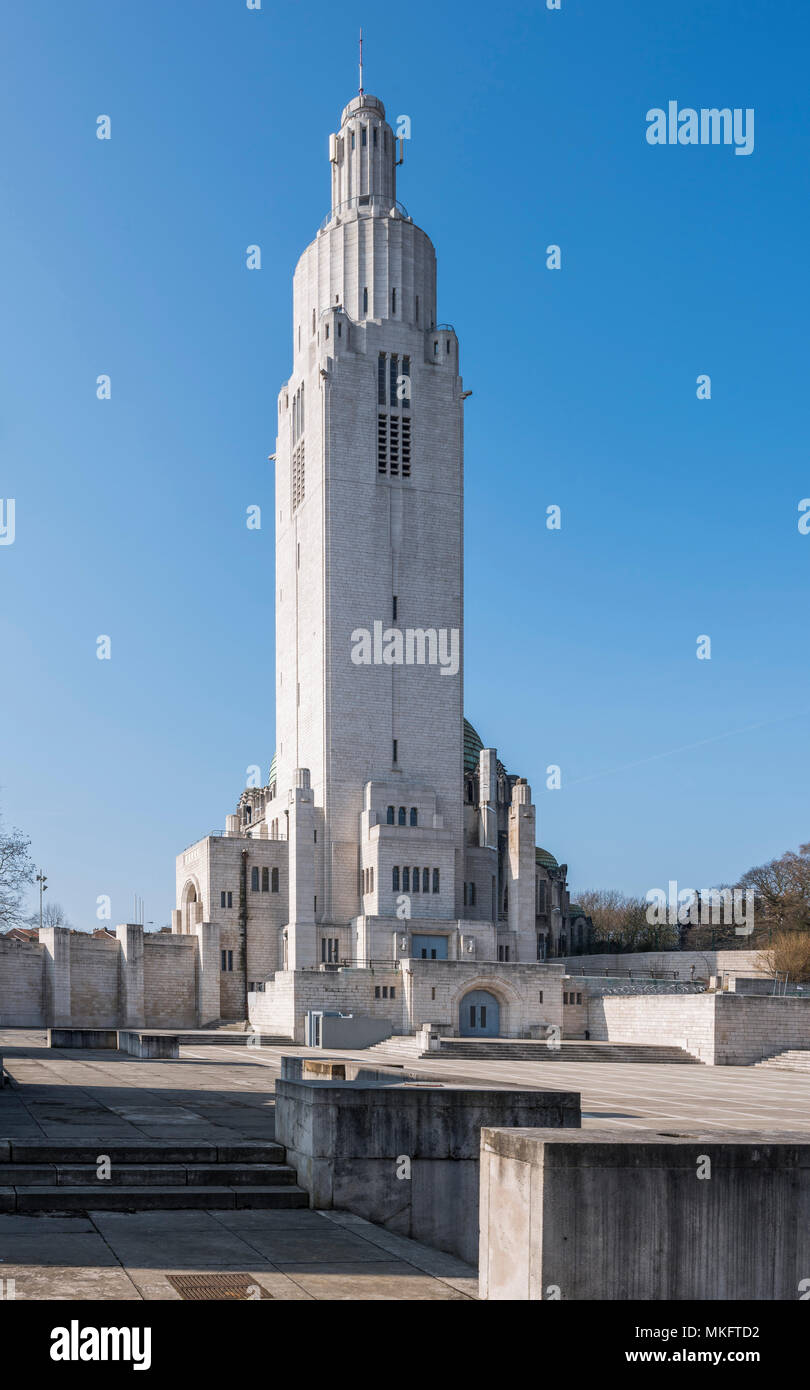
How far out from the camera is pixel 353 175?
257 feet

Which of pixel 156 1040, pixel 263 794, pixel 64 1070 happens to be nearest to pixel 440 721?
pixel 263 794

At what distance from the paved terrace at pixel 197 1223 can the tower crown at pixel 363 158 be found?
60.8 m

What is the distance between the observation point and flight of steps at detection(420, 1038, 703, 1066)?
46.7 metres

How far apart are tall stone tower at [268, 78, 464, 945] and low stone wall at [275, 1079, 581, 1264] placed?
52.9m

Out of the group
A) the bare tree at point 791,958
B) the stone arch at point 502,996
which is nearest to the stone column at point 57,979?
the stone arch at point 502,996

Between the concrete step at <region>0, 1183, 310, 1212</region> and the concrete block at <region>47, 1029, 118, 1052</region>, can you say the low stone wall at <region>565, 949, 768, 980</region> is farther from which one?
the concrete step at <region>0, 1183, 310, 1212</region>

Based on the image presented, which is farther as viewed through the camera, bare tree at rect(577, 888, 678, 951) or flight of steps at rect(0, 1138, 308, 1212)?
bare tree at rect(577, 888, 678, 951)

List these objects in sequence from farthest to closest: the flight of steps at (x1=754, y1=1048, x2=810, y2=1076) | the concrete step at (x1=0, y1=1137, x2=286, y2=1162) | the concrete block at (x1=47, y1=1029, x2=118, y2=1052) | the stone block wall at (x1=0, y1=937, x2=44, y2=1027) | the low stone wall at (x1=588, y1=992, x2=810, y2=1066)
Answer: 1. the stone block wall at (x1=0, y1=937, x2=44, y2=1027)
2. the low stone wall at (x1=588, y1=992, x2=810, y2=1066)
3. the flight of steps at (x1=754, y1=1048, x2=810, y2=1076)
4. the concrete block at (x1=47, y1=1029, x2=118, y2=1052)
5. the concrete step at (x1=0, y1=1137, x2=286, y2=1162)

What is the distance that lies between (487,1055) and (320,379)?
1530 inches

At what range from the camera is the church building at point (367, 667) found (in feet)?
218

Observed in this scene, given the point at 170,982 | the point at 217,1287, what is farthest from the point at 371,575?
the point at 217,1287

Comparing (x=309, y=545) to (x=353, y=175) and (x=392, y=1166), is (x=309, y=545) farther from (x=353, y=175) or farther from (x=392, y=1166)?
(x=392, y=1166)

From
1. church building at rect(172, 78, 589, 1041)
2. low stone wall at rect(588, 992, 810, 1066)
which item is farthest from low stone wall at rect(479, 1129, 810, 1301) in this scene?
church building at rect(172, 78, 589, 1041)

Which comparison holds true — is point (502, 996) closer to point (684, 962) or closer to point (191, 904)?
point (684, 962)
